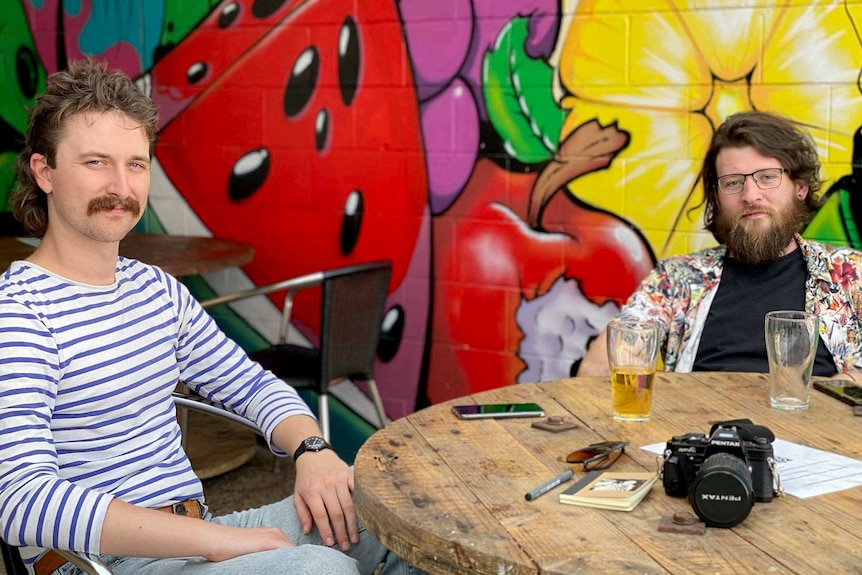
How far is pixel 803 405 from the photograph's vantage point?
195cm

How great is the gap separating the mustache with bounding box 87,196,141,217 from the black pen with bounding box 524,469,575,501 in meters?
0.85

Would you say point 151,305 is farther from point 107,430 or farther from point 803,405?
point 803,405

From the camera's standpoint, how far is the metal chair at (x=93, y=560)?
1.60 meters

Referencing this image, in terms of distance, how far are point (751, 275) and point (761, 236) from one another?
11 centimetres

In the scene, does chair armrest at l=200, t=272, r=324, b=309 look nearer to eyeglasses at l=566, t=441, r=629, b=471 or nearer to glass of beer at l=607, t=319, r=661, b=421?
glass of beer at l=607, t=319, r=661, b=421

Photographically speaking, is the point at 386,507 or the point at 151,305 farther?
the point at 151,305

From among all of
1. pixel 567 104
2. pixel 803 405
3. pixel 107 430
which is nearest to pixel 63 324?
pixel 107 430

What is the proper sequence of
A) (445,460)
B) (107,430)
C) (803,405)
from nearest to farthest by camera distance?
(445,460) → (107,430) → (803,405)

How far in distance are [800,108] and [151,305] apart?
6.57 feet

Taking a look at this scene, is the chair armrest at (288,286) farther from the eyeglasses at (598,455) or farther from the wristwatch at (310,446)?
the eyeglasses at (598,455)

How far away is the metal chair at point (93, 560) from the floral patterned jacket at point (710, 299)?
3.39 feet

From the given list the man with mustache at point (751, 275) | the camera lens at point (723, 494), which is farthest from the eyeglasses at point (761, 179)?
the camera lens at point (723, 494)

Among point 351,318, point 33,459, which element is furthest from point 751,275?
point 33,459

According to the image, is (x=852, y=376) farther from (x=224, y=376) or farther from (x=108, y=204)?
(x=108, y=204)
